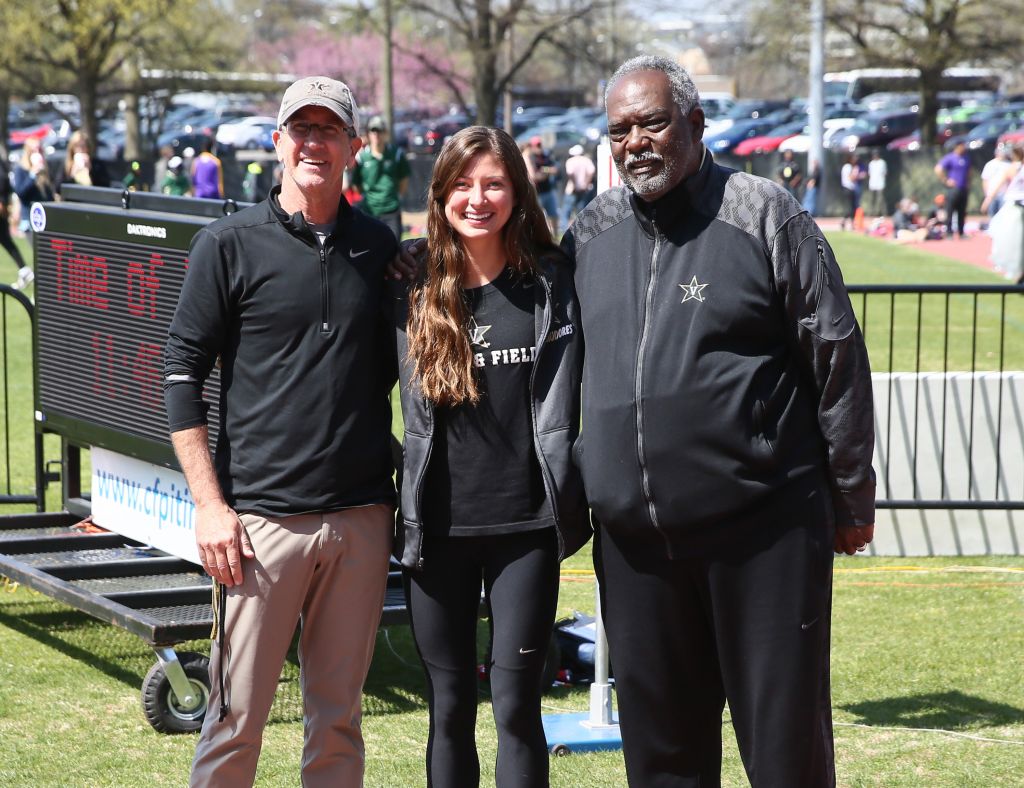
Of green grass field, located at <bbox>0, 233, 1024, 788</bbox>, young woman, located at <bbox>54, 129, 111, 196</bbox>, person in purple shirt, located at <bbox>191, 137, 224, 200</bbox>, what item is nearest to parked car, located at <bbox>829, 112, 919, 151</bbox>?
person in purple shirt, located at <bbox>191, 137, 224, 200</bbox>

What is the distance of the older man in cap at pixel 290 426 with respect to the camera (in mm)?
3389

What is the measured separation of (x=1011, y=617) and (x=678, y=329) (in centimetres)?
379

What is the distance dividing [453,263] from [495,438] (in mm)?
437

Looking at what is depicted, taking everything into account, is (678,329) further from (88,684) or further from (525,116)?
(525,116)

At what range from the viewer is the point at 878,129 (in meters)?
46.0

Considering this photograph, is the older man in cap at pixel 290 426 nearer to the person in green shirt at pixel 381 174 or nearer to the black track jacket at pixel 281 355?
the black track jacket at pixel 281 355

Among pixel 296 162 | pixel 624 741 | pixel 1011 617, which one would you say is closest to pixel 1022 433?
pixel 1011 617

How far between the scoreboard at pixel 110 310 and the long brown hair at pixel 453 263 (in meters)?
1.67

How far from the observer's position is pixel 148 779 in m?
4.50

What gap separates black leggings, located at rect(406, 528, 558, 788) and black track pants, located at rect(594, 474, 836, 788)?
7.7 inches

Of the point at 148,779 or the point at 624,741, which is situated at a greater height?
the point at 624,741

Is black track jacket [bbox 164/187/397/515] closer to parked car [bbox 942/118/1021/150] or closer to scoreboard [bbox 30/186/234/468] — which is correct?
scoreboard [bbox 30/186/234/468]

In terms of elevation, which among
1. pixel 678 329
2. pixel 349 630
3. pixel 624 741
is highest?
pixel 678 329

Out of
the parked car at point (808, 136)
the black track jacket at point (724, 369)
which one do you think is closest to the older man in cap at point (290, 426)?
the black track jacket at point (724, 369)
